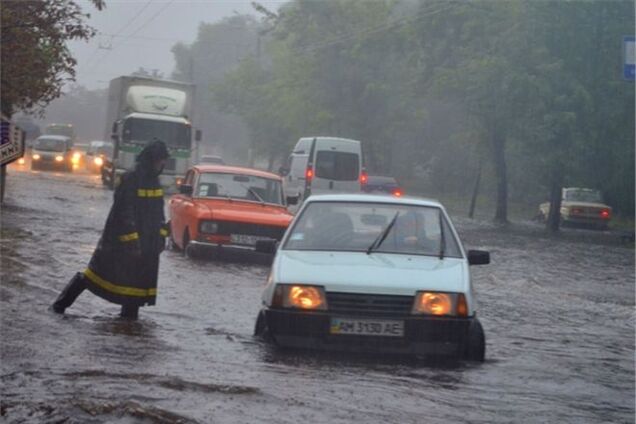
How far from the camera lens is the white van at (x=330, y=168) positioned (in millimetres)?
35875

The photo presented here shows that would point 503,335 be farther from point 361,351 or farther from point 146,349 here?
point 146,349

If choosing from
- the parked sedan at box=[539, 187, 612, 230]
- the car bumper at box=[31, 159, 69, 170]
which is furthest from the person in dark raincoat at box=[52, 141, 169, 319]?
the car bumper at box=[31, 159, 69, 170]

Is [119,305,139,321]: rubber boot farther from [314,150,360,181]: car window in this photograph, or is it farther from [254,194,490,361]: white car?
[314,150,360,181]: car window

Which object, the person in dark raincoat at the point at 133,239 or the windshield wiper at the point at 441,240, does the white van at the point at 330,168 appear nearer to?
the person in dark raincoat at the point at 133,239

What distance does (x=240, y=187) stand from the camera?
814 inches

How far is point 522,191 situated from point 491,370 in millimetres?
56516

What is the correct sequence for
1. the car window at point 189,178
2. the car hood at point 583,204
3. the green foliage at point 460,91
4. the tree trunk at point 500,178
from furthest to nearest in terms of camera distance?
1. the car hood at point 583,204
2. the tree trunk at point 500,178
3. the green foliage at point 460,91
4. the car window at point 189,178

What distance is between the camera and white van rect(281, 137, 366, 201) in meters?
35.9

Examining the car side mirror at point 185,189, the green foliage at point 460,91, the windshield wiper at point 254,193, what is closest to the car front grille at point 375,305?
the car side mirror at point 185,189

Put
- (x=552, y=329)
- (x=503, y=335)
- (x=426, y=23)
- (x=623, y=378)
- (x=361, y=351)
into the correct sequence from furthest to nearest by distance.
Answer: (x=426, y=23) → (x=552, y=329) → (x=503, y=335) → (x=623, y=378) → (x=361, y=351)

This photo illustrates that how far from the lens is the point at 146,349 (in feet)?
33.8

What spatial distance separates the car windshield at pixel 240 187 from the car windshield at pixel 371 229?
894 cm

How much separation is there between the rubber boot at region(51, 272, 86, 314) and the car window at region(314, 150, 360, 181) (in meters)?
24.0

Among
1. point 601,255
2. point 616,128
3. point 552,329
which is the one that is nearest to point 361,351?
point 552,329
